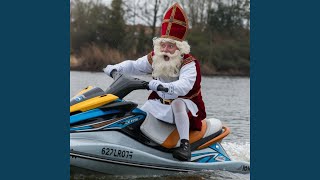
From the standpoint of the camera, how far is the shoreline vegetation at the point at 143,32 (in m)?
14.1

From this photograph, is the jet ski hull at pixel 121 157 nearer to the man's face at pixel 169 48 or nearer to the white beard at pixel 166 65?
the white beard at pixel 166 65

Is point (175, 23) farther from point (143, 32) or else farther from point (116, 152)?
point (143, 32)

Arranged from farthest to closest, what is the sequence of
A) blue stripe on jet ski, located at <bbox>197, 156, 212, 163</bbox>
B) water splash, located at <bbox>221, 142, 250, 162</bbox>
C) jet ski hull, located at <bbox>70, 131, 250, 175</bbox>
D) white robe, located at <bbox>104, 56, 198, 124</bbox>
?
water splash, located at <bbox>221, 142, 250, 162</bbox> → blue stripe on jet ski, located at <bbox>197, 156, 212, 163</bbox> → white robe, located at <bbox>104, 56, 198, 124</bbox> → jet ski hull, located at <bbox>70, 131, 250, 175</bbox>

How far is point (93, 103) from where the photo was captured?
4398 mm

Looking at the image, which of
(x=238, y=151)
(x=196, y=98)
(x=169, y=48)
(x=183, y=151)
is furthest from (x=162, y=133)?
(x=238, y=151)

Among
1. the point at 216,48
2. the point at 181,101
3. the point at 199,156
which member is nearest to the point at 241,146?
the point at 199,156

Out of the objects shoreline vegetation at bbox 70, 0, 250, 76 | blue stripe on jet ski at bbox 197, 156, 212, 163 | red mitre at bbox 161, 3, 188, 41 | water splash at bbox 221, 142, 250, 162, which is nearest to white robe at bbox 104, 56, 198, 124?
red mitre at bbox 161, 3, 188, 41

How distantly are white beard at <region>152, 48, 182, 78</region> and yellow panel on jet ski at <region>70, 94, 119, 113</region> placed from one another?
61 cm

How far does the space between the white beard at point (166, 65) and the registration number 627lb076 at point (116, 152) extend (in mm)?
803

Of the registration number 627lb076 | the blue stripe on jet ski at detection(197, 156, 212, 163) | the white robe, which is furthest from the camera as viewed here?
the blue stripe on jet ski at detection(197, 156, 212, 163)

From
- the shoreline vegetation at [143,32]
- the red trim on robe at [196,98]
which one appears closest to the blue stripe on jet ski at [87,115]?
the red trim on robe at [196,98]

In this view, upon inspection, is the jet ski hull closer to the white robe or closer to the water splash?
the white robe

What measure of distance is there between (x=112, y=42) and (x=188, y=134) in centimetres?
1146

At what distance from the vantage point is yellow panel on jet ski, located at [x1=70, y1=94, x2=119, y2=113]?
435 centimetres
